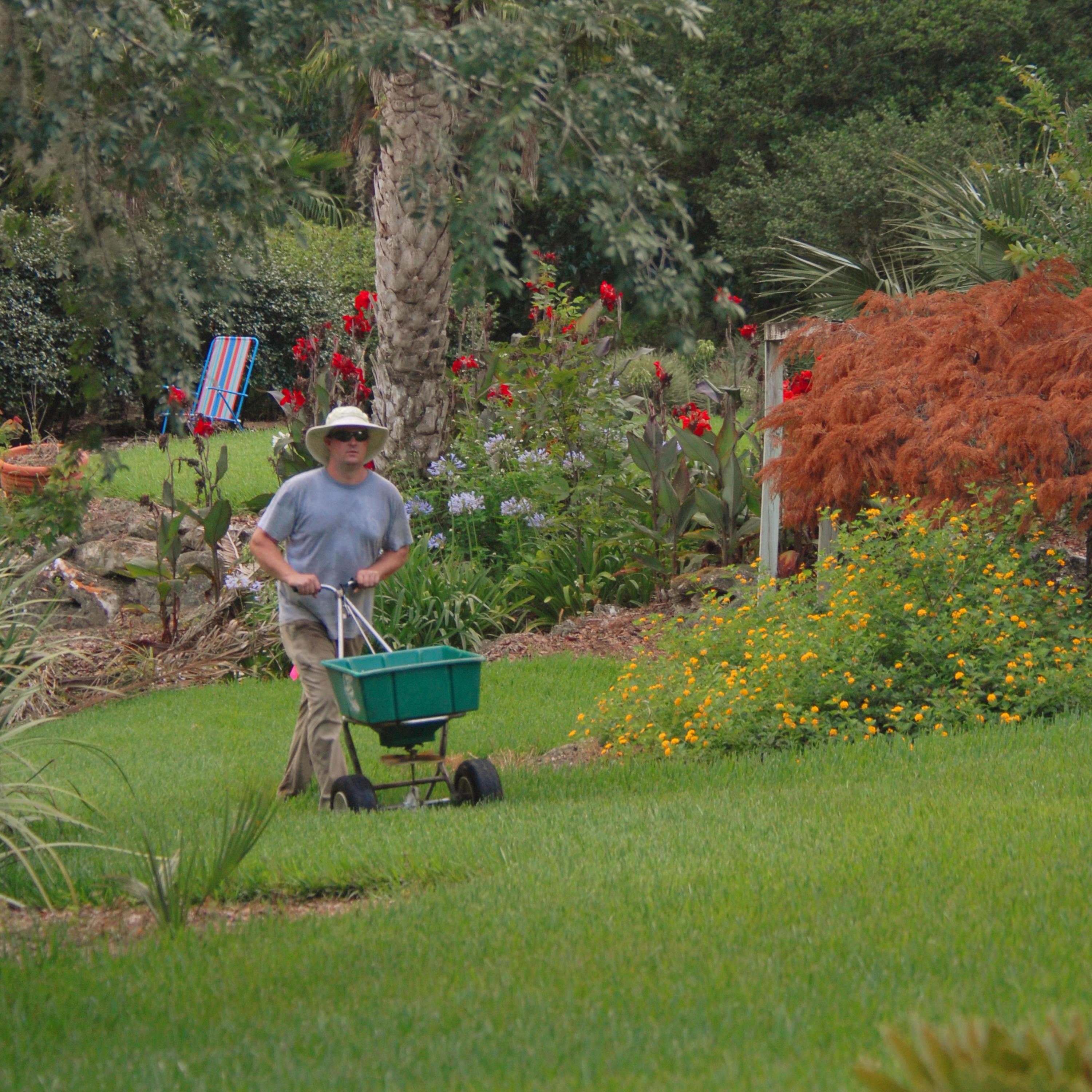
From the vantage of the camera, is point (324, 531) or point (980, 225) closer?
point (324, 531)

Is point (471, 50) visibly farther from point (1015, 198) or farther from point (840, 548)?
point (1015, 198)

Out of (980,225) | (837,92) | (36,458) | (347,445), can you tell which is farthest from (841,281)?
(837,92)

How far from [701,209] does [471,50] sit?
31818mm

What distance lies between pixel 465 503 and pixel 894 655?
441 cm

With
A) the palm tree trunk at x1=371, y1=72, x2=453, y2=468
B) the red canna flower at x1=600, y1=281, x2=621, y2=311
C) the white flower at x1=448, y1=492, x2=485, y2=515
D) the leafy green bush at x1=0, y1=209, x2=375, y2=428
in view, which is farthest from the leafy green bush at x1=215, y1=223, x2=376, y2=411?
the white flower at x1=448, y1=492, x2=485, y2=515

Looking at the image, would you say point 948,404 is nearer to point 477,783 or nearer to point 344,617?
point 477,783

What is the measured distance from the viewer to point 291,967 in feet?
12.8

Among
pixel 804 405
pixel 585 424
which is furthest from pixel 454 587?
pixel 804 405

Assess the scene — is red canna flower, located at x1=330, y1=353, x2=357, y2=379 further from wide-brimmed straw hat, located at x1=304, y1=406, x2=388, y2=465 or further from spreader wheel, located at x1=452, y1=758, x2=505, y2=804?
spreader wheel, located at x1=452, y1=758, x2=505, y2=804

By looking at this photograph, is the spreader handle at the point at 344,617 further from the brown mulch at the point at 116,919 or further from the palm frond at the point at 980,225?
the palm frond at the point at 980,225

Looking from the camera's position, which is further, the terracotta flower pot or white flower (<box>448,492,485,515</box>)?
the terracotta flower pot

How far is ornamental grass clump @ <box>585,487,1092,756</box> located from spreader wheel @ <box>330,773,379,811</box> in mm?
1545

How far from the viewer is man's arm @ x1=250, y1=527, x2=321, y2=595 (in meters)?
5.83

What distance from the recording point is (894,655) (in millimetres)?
7023
